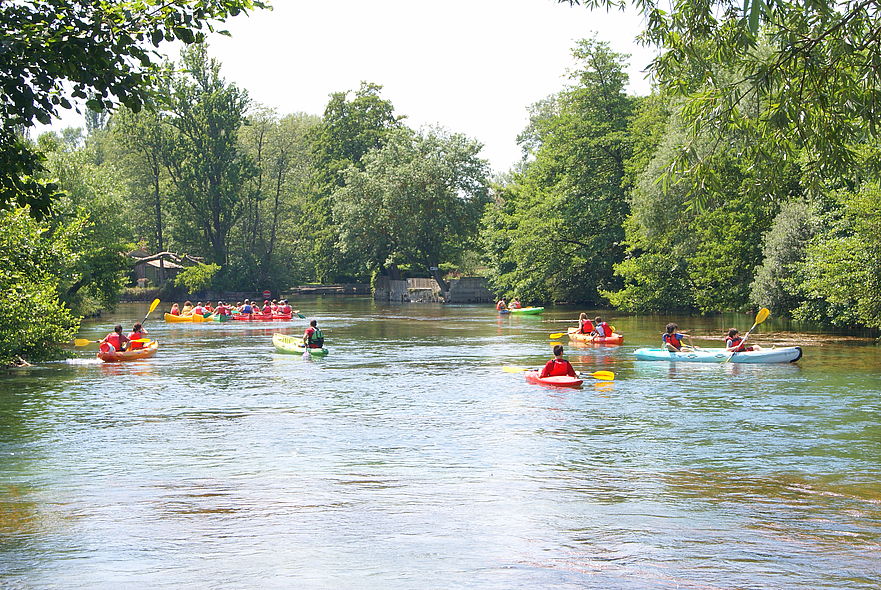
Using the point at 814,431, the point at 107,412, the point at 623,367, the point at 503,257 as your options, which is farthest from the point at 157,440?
Answer: the point at 503,257

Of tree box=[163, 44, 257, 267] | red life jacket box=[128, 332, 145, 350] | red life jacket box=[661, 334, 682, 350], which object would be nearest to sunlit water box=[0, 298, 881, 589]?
red life jacket box=[661, 334, 682, 350]

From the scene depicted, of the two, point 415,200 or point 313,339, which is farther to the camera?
point 415,200

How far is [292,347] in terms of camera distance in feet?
110

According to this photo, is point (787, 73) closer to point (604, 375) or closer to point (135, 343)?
point (604, 375)

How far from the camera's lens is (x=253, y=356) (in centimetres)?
3353

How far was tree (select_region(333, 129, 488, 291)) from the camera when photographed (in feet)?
244

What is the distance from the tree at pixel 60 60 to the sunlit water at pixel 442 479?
167 inches

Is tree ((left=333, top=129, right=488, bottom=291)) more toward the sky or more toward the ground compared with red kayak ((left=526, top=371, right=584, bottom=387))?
more toward the sky

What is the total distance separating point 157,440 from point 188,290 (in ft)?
216

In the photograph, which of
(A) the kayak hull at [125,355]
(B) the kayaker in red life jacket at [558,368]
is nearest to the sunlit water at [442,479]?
(B) the kayaker in red life jacket at [558,368]

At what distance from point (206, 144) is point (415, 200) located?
21.0 meters

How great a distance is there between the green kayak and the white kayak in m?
10.8

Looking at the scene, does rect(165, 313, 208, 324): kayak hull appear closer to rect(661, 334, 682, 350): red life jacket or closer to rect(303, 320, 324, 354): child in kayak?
rect(303, 320, 324, 354): child in kayak

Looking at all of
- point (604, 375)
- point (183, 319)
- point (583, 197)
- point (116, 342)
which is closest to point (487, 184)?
point (583, 197)
